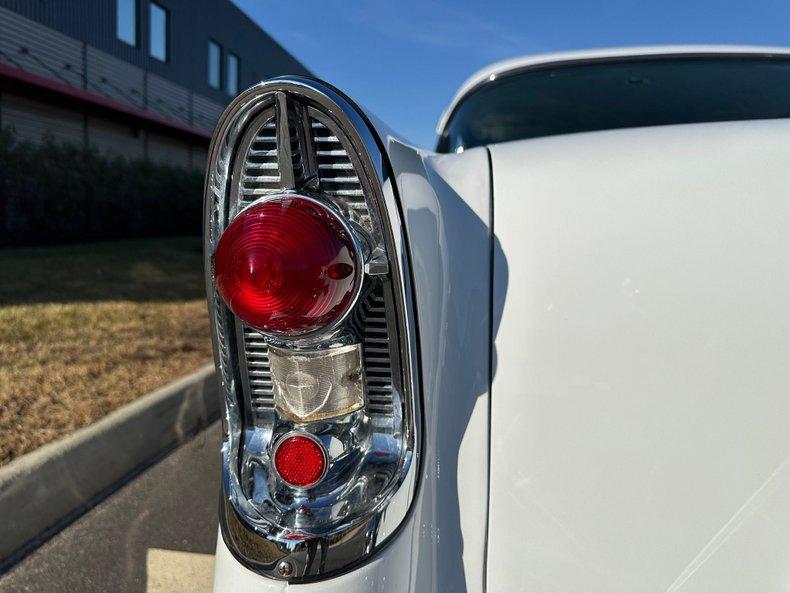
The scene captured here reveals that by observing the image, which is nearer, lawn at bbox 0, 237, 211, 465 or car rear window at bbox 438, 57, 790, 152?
car rear window at bbox 438, 57, 790, 152

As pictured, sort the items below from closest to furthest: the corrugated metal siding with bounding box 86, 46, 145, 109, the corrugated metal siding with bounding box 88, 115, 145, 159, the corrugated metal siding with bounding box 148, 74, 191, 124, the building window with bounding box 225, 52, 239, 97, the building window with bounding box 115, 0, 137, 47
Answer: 1. the corrugated metal siding with bounding box 88, 115, 145, 159
2. the corrugated metal siding with bounding box 86, 46, 145, 109
3. the building window with bounding box 115, 0, 137, 47
4. the corrugated metal siding with bounding box 148, 74, 191, 124
5. the building window with bounding box 225, 52, 239, 97

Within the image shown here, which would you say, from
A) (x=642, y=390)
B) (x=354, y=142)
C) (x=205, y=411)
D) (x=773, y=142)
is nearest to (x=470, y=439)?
(x=642, y=390)

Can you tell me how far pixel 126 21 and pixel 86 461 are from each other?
67.2 feet

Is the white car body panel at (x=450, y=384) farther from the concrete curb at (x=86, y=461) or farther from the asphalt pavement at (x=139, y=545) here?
the concrete curb at (x=86, y=461)

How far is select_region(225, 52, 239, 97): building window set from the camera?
86.2ft

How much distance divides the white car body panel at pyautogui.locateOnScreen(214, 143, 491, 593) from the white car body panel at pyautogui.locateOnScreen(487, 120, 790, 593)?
1.2 inches

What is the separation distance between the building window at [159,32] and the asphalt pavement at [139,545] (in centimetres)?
2126

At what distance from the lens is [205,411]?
4.26 meters

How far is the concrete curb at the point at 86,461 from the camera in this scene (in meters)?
2.61

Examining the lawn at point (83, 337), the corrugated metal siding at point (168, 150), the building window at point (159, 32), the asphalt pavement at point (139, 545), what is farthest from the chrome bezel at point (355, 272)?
the building window at point (159, 32)

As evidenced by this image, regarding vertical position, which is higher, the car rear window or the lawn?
the car rear window

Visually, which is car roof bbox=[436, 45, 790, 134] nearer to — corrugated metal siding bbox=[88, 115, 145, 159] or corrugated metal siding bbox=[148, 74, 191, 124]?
corrugated metal siding bbox=[88, 115, 145, 159]

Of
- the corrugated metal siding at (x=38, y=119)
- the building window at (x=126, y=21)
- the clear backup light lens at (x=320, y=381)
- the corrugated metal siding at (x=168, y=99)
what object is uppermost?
the building window at (x=126, y=21)

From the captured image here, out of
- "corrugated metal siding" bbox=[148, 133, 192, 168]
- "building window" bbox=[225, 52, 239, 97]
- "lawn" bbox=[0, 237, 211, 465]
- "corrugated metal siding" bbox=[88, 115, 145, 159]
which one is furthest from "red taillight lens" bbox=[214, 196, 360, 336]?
"building window" bbox=[225, 52, 239, 97]
